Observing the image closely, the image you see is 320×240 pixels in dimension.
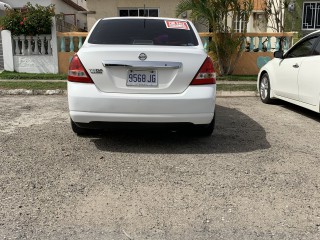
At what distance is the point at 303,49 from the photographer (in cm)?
674

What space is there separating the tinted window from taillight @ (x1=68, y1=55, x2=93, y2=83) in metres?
4.05

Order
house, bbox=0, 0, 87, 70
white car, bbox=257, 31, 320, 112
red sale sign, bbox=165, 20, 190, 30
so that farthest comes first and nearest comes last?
house, bbox=0, 0, 87, 70 → white car, bbox=257, 31, 320, 112 → red sale sign, bbox=165, 20, 190, 30

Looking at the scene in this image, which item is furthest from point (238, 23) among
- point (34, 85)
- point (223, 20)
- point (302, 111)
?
point (34, 85)

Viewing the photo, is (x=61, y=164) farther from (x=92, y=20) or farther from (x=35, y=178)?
(x=92, y=20)

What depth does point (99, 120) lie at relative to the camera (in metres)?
4.29

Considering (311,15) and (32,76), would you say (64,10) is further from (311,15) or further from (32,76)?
(311,15)

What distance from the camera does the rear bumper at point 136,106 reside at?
420 centimetres

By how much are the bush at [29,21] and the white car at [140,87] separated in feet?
24.9

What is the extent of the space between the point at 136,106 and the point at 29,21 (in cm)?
827

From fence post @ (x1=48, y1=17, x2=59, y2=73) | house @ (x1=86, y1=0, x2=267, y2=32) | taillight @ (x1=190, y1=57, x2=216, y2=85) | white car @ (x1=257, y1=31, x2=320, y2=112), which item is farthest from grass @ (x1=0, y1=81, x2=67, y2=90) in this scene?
house @ (x1=86, y1=0, x2=267, y2=32)

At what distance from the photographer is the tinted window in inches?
256

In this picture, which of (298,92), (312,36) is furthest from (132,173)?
(312,36)

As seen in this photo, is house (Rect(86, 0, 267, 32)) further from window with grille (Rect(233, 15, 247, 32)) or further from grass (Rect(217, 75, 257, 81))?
grass (Rect(217, 75, 257, 81))

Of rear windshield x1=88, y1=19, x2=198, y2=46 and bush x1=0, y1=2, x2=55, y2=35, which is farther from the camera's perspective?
bush x1=0, y1=2, x2=55, y2=35
